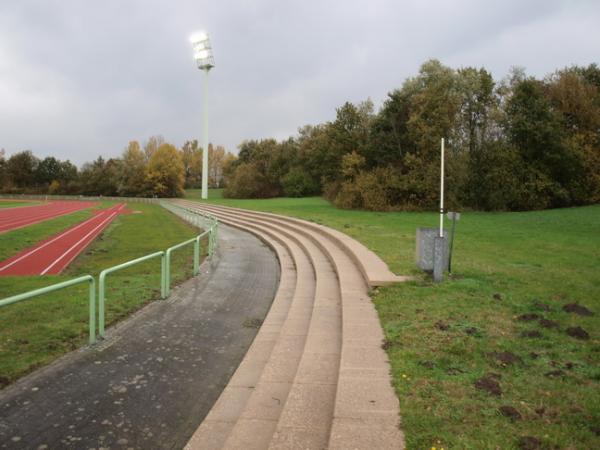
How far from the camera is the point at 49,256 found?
50.2 ft

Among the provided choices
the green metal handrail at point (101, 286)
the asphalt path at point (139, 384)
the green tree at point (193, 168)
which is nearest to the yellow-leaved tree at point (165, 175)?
the green tree at point (193, 168)

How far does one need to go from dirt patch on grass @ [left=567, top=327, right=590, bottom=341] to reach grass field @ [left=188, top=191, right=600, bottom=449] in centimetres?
2

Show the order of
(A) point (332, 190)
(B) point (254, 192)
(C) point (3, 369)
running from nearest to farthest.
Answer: (C) point (3, 369) < (A) point (332, 190) < (B) point (254, 192)

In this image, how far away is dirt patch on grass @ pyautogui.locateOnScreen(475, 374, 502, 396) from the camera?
3.81 meters

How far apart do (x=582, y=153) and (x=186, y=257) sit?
109 ft

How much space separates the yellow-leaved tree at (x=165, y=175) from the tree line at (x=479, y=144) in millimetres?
52027

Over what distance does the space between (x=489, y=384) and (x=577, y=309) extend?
3.19 m

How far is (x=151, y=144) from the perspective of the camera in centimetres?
10819

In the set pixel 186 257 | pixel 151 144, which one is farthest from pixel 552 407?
pixel 151 144

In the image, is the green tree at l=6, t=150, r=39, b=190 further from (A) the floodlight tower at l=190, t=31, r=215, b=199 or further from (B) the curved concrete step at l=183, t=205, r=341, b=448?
(B) the curved concrete step at l=183, t=205, r=341, b=448

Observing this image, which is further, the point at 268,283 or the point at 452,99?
the point at 452,99

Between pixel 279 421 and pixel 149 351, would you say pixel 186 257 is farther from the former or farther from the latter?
pixel 279 421

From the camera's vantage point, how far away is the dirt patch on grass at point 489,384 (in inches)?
150

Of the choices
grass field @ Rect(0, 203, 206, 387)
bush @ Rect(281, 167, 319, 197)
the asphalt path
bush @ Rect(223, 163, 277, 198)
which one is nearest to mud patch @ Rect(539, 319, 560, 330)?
the asphalt path
